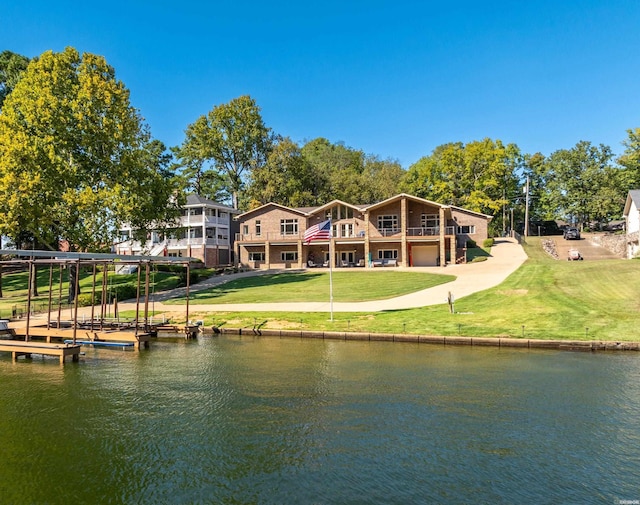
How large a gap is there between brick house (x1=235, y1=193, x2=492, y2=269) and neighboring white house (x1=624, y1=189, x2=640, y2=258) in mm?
15297

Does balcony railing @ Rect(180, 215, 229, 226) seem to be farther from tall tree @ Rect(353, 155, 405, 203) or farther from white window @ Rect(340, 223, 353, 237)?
tall tree @ Rect(353, 155, 405, 203)

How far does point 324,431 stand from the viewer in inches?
424

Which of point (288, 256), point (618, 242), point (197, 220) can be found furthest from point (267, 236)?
point (618, 242)

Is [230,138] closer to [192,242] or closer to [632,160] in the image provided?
[192,242]

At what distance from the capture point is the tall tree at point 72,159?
106 feet

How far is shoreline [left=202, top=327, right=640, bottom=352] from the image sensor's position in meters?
19.6

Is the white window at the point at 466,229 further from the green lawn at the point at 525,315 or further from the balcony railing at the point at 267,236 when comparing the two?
the green lawn at the point at 525,315

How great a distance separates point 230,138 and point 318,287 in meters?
43.4

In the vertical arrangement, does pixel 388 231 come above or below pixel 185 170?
below

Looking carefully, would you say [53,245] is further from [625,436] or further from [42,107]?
[625,436]

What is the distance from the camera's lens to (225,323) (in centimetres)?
2641

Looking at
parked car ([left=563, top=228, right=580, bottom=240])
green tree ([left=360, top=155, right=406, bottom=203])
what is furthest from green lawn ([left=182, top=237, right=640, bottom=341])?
green tree ([left=360, top=155, right=406, bottom=203])

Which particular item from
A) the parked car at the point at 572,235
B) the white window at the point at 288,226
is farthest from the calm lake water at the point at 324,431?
the parked car at the point at 572,235

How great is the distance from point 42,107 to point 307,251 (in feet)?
104
